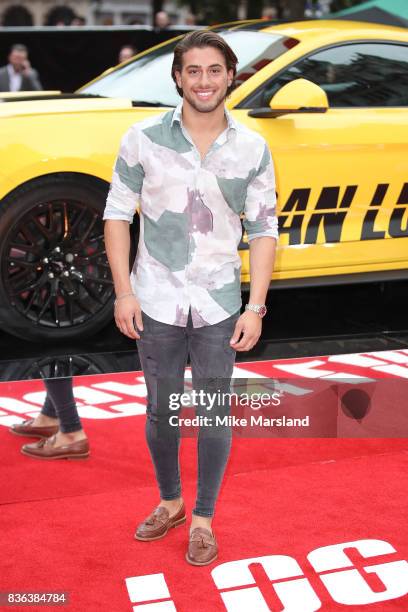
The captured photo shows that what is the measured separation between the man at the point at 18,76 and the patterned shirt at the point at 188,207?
9707 mm

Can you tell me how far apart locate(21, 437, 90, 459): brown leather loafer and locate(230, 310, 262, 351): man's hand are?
1179 mm

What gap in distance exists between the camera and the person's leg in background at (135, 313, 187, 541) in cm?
335

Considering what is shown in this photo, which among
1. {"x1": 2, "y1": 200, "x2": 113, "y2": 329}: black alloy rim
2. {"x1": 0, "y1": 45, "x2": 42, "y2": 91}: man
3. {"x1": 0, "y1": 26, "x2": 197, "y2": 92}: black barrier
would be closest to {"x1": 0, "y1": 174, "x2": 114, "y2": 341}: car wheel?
{"x1": 2, "y1": 200, "x2": 113, "y2": 329}: black alloy rim

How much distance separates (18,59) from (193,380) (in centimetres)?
994

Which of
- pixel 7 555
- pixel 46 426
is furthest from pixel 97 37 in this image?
pixel 7 555

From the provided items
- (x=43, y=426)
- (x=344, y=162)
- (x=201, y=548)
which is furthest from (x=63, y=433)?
(x=344, y=162)

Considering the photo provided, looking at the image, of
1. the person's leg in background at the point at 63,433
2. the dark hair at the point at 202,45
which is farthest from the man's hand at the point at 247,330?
the person's leg in background at the point at 63,433

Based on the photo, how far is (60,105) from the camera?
18.1 ft

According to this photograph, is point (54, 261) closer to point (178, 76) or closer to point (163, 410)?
point (163, 410)

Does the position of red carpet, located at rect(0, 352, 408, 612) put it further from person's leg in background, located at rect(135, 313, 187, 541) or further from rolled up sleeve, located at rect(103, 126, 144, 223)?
rolled up sleeve, located at rect(103, 126, 144, 223)

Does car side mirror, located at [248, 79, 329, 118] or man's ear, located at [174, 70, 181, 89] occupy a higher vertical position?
man's ear, located at [174, 70, 181, 89]

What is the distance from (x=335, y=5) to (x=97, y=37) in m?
18.3

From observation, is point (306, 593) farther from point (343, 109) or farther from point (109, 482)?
point (343, 109)

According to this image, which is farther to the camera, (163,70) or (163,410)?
(163,70)
